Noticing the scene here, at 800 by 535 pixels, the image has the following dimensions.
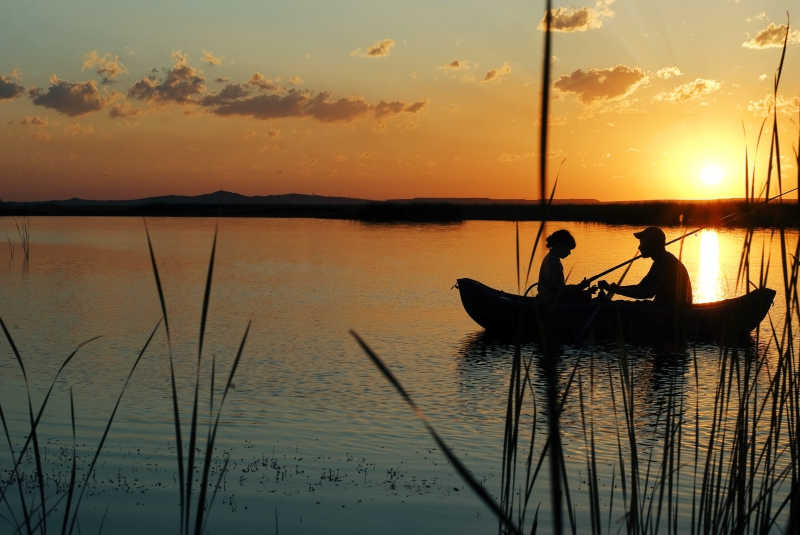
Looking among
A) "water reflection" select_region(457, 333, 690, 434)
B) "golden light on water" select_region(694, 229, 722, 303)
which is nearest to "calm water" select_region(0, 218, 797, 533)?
"water reflection" select_region(457, 333, 690, 434)

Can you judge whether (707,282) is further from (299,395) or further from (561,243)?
(299,395)

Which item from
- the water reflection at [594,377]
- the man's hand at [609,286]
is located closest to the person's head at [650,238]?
the water reflection at [594,377]

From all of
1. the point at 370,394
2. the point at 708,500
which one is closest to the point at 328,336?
the point at 370,394

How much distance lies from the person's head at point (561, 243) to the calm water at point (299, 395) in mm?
1548

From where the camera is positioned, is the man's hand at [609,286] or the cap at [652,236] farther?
the cap at [652,236]

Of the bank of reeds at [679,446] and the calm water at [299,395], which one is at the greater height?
the bank of reeds at [679,446]

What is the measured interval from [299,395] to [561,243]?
411cm

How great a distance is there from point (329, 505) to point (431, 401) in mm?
4557

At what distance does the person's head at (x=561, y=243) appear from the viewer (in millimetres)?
11844

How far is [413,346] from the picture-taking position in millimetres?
15555

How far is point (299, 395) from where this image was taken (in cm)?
1106

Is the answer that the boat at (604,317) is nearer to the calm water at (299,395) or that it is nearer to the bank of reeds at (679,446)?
the calm water at (299,395)

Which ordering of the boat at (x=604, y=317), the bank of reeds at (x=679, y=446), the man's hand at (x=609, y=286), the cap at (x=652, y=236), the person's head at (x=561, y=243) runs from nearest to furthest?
the bank of reeds at (x=679, y=446) → the man's hand at (x=609, y=286) → the person's head at (x=561, y=243) → the cap at (x=652, y=236) → the boat at (x=604, y=317)

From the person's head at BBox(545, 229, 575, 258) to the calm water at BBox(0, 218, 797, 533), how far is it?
5.08 feet
